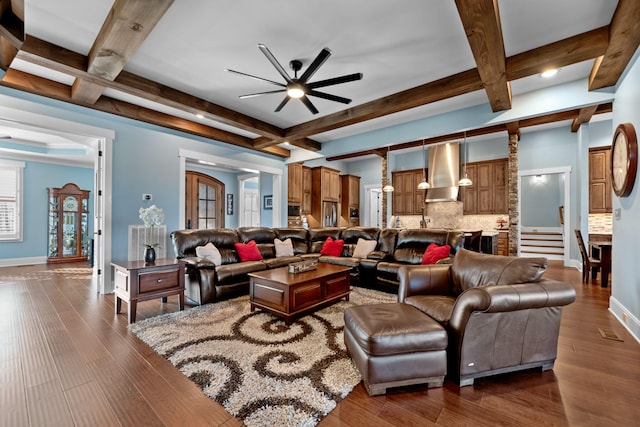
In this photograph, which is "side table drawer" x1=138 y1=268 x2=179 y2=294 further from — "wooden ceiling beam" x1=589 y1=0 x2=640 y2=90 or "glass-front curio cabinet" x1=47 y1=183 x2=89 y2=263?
→ "glass-front curio cabinet" x1=47 y1=183 x2=89 y2=263

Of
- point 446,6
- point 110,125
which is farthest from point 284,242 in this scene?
point 446,6

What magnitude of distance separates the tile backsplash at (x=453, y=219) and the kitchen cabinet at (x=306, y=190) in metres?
2.54

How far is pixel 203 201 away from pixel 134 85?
200 inches

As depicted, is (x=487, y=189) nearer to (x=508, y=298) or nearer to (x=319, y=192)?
(x=319, y=192)

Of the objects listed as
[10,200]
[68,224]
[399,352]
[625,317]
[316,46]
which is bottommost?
[625,317]

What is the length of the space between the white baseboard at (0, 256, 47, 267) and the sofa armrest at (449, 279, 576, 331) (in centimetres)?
903

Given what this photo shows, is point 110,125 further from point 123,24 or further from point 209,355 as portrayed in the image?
point 209,355

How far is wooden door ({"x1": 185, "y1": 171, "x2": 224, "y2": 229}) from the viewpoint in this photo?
7.95 meters

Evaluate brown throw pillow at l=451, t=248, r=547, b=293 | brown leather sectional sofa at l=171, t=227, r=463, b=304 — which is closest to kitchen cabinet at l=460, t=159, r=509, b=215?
brown leather sectional sofa at l=171, t=227, r=463, b=304

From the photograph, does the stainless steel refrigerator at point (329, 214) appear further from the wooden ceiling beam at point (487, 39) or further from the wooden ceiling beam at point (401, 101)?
the wooden ceiling beam at point (487, 39)

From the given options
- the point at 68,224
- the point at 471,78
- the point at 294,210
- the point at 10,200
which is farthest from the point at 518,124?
the point at 10,200

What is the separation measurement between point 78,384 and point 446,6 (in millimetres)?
4004

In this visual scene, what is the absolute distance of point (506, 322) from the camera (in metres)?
1.90

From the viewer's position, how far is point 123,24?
232 cm
